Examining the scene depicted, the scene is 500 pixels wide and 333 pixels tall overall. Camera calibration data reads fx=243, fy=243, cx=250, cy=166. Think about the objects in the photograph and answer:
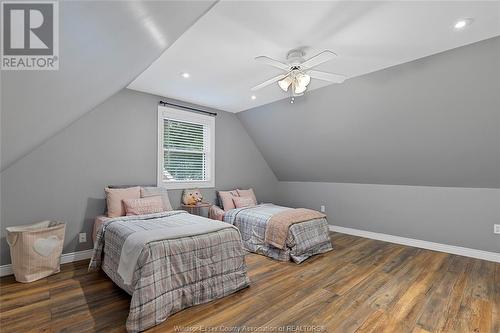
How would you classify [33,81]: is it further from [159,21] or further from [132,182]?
[132,182]

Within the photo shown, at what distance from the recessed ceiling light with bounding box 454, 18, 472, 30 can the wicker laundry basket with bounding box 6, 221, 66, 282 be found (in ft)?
14.7

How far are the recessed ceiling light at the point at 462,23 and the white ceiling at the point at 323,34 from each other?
4 centimetres

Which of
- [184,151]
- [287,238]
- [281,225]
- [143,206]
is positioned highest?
[184,151]

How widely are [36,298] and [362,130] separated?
14.8 ft

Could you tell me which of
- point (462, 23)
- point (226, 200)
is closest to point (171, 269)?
point (226, 200)

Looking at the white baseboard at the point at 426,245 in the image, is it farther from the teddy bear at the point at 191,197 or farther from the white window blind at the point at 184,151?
the white window blind at the point at 184,151

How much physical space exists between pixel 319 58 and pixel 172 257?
222 cm

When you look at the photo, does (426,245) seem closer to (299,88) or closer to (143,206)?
(299,88)

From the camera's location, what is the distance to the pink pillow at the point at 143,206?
3.22 meters

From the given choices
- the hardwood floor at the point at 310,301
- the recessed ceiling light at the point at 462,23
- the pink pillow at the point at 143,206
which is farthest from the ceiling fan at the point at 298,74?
the pink pillow at the point at 143,206

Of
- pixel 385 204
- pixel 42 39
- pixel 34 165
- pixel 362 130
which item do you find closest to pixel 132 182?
pixel 34 165

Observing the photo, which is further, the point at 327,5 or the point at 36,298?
the point at 36,298

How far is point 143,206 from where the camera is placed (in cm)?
330

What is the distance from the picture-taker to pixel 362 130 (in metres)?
3.86
